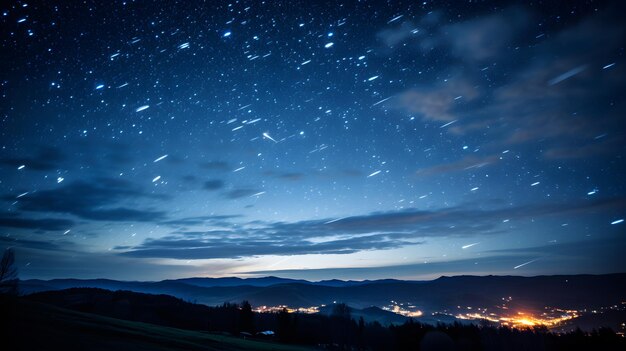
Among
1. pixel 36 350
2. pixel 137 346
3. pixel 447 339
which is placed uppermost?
pixel 36 350

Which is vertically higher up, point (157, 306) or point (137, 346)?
point (137, 346)

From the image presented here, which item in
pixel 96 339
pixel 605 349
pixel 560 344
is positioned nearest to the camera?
pixel 96 339

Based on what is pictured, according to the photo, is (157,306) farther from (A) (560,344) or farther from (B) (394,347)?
(A) (560,344)

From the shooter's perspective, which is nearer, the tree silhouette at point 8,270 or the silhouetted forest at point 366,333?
the tree silhouette at point 8,270

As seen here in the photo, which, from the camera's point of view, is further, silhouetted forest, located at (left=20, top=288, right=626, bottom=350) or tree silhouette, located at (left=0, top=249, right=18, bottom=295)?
silhouetted forest, located at (left=20, top=288, right=626, bottom=350)

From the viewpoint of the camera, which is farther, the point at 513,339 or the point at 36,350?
the point at 513,339

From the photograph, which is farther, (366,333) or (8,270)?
(366,333)

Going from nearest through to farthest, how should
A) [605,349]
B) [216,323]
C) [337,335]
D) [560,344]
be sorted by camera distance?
[605,349]
[560,344]
[337,335]
[216,323]

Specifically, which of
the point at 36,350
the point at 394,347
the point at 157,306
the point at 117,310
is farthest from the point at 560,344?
the point at 157,306

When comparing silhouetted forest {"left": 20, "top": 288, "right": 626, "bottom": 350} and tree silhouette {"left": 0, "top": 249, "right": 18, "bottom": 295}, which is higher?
tree silhouette {"left": 0, "top": 249, "right": 18, "bottom": 295}

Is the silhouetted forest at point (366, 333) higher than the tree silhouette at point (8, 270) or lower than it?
lower

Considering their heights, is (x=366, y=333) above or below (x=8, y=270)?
below
